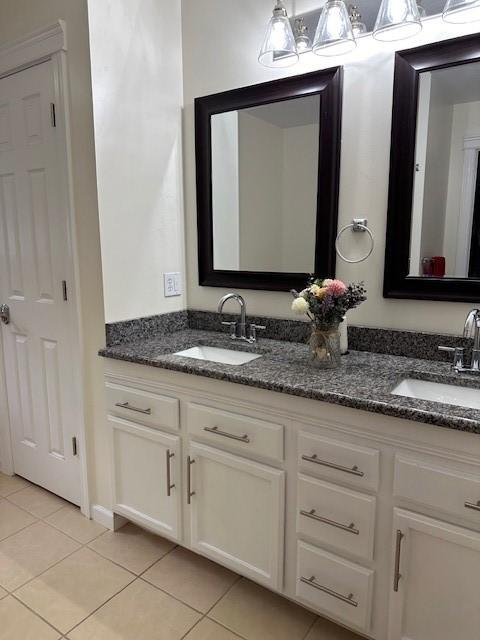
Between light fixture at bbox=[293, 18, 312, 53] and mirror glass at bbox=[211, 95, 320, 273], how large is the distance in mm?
183

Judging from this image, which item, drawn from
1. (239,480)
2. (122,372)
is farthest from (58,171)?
(239,480)

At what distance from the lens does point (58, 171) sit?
1.88 m

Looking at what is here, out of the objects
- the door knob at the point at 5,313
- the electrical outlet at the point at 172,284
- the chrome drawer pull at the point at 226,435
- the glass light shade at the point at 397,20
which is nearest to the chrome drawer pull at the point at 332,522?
the chrome drawer pull at the point at 226,435

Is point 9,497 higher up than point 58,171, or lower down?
lower down

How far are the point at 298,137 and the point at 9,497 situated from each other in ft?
7.40

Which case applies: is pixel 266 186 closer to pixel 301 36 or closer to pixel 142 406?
pixel 301 36

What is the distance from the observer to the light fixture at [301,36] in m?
1.72

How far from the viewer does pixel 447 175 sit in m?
1.55

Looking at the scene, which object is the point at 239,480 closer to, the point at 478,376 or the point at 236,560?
the point at 236,560

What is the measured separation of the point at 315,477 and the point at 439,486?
1.18ft

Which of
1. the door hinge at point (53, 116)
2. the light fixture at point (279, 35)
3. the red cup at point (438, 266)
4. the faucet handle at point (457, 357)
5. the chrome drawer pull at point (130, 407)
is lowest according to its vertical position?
the chrome drawer pull at point (130, 407)

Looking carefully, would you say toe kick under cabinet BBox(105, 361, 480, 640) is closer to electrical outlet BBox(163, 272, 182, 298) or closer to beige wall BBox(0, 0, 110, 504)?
beige wall BBox(0, 0, 110, 504)

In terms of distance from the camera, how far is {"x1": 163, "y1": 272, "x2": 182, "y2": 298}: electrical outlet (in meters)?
2.12

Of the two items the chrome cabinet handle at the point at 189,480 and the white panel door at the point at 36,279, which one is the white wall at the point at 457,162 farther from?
the white panel door at the point at 36,279
